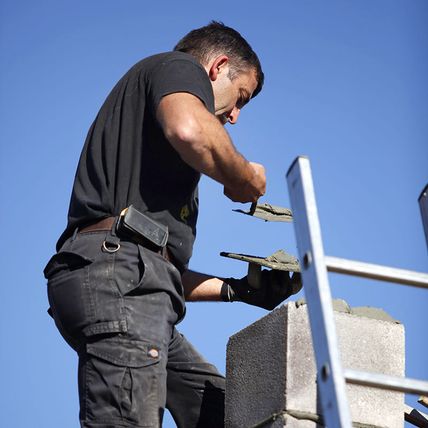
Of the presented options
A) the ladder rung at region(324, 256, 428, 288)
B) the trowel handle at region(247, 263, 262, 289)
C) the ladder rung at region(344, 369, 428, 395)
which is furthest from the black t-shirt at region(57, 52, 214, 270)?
the ladder rung at region(344, 369, 428, 395)

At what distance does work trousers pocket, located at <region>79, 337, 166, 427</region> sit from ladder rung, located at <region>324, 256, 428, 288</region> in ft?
3.68

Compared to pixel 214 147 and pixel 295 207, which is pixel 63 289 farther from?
pixel 295 207

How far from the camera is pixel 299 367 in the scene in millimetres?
4266

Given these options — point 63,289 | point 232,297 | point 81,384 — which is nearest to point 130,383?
point 81,384

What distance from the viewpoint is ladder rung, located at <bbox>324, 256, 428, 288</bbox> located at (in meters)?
2.88

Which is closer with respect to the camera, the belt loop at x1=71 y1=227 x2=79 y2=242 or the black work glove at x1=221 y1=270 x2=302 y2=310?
the belt loop at x1=71 y1=227 x2=79 y2=242

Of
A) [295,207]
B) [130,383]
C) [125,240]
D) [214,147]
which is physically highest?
[214,147]

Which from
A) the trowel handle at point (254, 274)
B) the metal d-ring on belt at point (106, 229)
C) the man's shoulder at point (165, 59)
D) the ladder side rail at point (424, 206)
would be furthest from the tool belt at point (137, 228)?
the ladder side rail at point (424, 206)

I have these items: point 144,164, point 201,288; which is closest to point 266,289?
point 201,288

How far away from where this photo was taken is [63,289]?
391cm

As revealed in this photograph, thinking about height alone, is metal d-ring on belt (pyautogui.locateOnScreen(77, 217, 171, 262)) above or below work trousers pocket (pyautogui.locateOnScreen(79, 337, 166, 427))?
above

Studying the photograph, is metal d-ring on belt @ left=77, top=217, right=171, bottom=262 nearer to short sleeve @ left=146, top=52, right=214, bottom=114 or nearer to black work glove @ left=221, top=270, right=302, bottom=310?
short sleeve @ left=146, top=52, right=214, bottom=114

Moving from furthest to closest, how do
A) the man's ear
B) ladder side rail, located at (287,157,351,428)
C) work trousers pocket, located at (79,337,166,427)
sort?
1. the man's ear
2. work trousers pocket, located at (79,337,166,427)
3. ladder side rail, located at (287,157,351,428)

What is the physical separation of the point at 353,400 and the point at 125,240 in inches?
51.8
